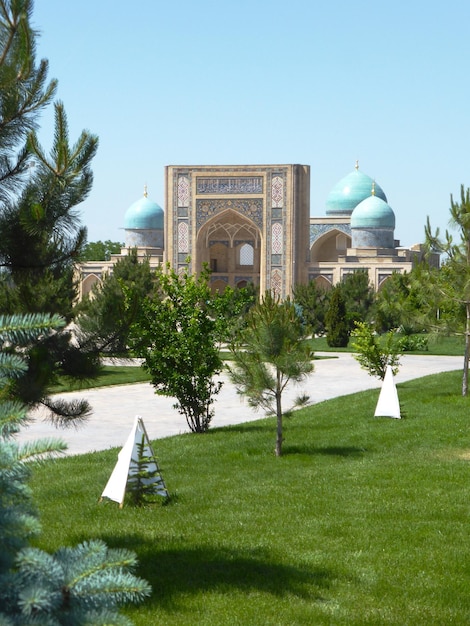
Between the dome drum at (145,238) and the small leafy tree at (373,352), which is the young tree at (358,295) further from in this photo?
the dome drum at (145,238)

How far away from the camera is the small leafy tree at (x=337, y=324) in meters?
29.3

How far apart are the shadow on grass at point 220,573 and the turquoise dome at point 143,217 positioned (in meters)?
46.1

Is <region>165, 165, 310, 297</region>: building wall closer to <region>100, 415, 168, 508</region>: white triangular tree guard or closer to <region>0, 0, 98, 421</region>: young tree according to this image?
<region>100, 415, 168, 508</region>: white triangular tree guard

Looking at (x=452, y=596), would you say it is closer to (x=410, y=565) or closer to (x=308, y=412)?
(x=410, y=565)

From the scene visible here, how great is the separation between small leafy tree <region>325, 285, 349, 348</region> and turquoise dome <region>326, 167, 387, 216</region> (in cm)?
2131

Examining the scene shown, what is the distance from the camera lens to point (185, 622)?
4.68m

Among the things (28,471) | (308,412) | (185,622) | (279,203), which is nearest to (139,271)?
(308,412)

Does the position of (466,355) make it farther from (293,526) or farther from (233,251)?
(233,251)

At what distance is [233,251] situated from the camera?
48.2m

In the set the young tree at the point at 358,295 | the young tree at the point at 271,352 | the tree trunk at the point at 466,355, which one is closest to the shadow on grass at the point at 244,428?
the young tree at the point at 271,352

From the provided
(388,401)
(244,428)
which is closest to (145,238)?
(388,401)

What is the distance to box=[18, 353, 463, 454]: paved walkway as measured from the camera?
11.8 m

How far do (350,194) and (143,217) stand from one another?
1148cm

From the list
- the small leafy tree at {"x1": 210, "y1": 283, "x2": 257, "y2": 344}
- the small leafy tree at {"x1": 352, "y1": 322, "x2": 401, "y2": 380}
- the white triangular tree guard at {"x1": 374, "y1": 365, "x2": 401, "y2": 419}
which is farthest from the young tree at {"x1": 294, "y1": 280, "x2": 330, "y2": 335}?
the small leafy tree at {"x1": 210, "y1": 283, "x2": 257, "y2": 344}
